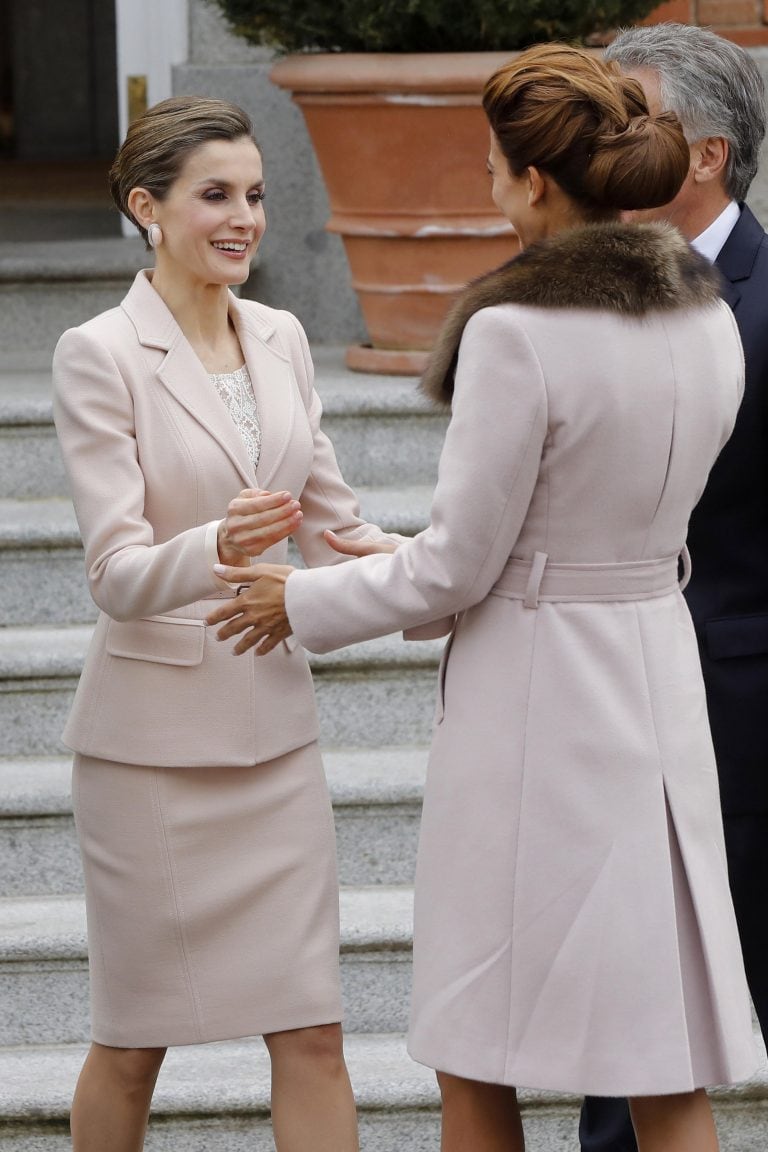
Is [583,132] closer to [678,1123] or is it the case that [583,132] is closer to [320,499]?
[320,499]

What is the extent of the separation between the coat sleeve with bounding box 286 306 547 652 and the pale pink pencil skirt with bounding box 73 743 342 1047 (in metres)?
0.40

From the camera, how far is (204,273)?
Result: 2.51 m

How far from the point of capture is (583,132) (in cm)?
207

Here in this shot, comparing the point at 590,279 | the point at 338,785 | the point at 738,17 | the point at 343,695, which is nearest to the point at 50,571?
the point at 343,695

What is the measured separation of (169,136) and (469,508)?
0.77m

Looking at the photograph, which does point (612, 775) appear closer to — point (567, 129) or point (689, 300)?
point (689, 300)

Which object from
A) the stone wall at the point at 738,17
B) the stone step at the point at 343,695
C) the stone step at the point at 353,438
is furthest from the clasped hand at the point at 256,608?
the stone wall at the point at 738,17

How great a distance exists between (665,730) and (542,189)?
662 mm

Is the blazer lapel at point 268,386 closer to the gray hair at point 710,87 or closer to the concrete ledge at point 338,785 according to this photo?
the gray hair at point 710,87

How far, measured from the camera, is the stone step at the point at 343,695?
145 inches

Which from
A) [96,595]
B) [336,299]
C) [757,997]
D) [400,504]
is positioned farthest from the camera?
[336,299]

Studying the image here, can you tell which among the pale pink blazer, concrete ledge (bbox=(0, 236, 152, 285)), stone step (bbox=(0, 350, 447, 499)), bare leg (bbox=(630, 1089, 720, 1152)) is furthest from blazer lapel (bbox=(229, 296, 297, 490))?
concrete ledge (bbox=(0, 236, 152, 285))

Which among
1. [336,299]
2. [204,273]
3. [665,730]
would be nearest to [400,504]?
[336,299]

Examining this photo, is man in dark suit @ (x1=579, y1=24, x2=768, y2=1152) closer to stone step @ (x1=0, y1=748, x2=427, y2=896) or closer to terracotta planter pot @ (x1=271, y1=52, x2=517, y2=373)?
stone step @ (x1=0, y1=748, x2=427, y2=896)
